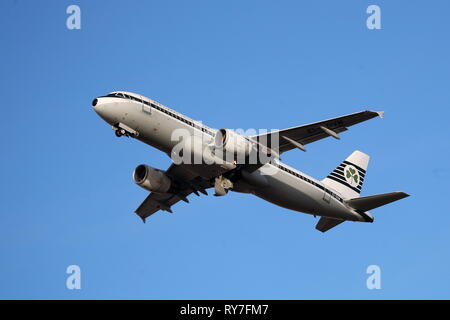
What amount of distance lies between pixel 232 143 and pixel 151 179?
23.8 ft

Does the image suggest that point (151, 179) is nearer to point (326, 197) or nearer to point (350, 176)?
point (326, 197)

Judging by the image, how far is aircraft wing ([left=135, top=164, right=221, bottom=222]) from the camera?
46.7 meters

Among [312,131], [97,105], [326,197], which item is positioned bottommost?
[326,197]

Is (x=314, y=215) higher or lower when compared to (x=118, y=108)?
lower

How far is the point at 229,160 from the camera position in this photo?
45.0 m

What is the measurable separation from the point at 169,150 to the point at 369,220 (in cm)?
1547

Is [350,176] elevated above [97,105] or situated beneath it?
situated beneath

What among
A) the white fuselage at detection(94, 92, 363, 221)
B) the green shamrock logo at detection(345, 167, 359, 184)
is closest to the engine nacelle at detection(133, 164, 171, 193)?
the white fuselage at detection(94, 92, 363, 221)

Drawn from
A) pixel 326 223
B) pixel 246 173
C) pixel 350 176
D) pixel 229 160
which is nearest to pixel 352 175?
pixel 350 176

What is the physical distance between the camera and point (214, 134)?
4650 cm

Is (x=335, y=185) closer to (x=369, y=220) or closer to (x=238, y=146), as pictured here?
(x=369, y=220)

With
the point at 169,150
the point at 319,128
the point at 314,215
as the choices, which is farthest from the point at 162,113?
the point at 314,215

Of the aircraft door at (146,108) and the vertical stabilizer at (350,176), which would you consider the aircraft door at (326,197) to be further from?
the aircraft door at (146,108)

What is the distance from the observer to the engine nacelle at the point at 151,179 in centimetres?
4894
